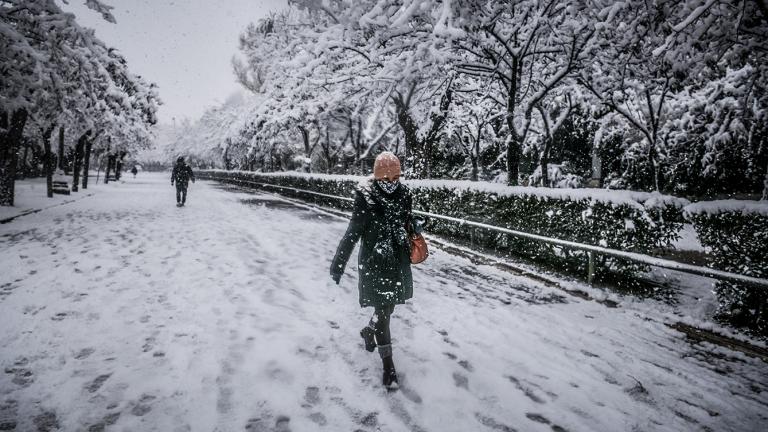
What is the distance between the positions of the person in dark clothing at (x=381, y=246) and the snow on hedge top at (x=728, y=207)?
13.7ft

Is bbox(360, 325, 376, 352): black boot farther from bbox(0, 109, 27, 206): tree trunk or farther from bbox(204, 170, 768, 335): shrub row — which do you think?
bbox(0, 109, 27, 206): tree trunk

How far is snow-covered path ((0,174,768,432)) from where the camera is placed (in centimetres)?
292

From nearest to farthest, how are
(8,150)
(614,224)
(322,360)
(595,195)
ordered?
(322,360) < (614,224) < (595,195) < (8,150)

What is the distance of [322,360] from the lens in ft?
12.2

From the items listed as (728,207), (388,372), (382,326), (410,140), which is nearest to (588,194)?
(728,207)

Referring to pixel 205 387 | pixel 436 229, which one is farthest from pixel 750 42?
pixel 205 387

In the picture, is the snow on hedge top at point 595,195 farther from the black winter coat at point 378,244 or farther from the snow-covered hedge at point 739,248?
the black winter coat at point 378,244

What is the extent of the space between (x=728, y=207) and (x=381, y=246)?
448 cm

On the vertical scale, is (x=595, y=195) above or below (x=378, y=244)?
above

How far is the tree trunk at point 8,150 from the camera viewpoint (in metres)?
13.4

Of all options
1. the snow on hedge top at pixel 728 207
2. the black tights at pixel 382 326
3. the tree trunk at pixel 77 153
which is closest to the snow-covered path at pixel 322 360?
the black tights at pixel 382 326

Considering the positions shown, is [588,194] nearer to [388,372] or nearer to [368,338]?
[368,338]

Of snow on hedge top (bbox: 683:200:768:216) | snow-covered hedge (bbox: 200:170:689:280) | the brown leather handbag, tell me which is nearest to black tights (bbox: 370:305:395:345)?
the brown leather handbag

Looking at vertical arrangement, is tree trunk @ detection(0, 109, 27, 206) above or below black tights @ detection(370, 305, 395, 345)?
above
